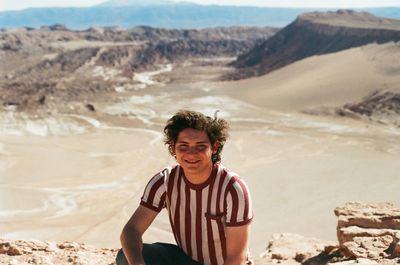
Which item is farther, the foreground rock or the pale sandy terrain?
the pale sandy terrain

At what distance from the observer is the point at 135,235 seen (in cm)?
306

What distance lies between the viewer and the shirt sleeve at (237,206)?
289 centimetres

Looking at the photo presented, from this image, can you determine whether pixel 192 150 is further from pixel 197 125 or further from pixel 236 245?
pixel 236 245

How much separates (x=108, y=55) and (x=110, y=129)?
30189 millimetres

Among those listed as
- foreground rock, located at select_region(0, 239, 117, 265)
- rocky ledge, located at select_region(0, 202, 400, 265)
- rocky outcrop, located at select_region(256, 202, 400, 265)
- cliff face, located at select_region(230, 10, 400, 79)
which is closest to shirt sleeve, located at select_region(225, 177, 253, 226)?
rocky ledge, located at select_region(0, 202, 400, 265)

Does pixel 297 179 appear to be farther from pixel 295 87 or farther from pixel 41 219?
pixel 295 87

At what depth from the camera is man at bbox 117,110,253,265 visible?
291cm

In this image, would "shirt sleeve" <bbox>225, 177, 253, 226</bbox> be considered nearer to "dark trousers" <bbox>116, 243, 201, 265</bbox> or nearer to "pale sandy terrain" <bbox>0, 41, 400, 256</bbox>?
"dark trousers" <bbox>116, 243, 201, 265</bbox>

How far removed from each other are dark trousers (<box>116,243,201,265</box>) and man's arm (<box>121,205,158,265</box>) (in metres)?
0.10

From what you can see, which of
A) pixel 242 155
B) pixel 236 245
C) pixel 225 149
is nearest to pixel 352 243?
pixel 236 245

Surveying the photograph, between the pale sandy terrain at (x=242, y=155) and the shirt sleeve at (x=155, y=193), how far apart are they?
27.7 feet

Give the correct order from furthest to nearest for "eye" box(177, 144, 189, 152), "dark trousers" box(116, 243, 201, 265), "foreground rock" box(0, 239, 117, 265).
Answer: "foreground rock" box(0, 239, 117, 265)
"dark trousers" box(116, 243, 201, 265)
"eye" box(177, 144, 189, 152)

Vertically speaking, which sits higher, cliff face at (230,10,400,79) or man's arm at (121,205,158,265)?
cliff face at (230,10,400,79)

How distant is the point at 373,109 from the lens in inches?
1177
